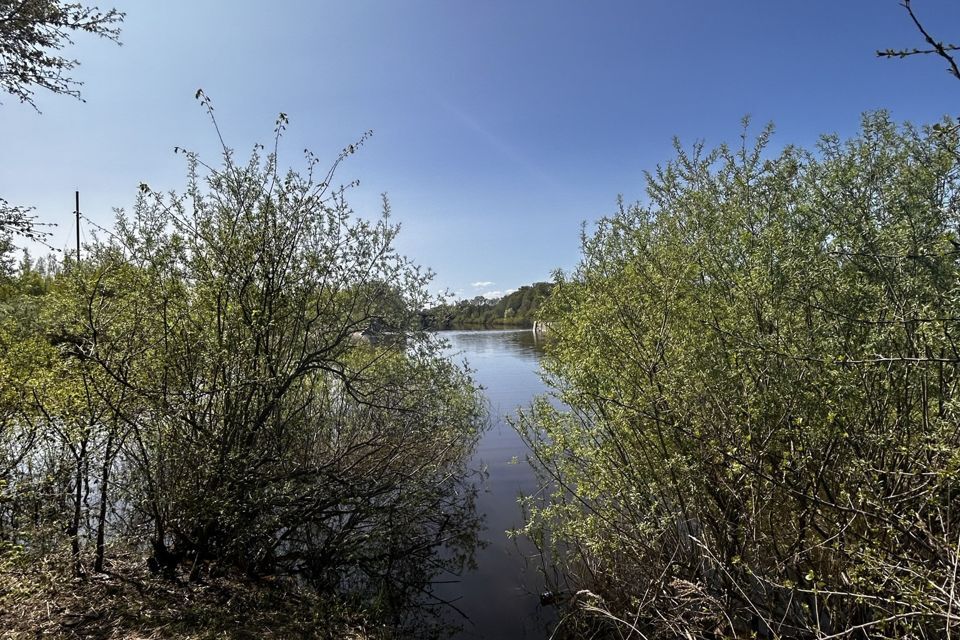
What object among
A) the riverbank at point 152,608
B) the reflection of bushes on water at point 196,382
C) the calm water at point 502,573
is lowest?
the calm water at point 502,573

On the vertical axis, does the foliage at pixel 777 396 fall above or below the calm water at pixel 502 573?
above

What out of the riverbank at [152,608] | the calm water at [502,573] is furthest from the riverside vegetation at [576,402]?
the calm water at [502,573]

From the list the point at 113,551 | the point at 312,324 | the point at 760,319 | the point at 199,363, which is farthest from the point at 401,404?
the point at 760,319

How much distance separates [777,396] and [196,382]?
5769 millimetres

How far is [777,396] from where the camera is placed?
3.63 m

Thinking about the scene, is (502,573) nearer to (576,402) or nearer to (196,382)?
(576,402)

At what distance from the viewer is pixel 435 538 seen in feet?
28.3

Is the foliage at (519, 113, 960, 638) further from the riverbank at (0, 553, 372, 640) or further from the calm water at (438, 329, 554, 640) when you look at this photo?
the riverbank at (0, 553, 372, 640)

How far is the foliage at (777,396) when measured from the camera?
3117mm

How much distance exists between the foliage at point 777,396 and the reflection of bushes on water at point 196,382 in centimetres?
265

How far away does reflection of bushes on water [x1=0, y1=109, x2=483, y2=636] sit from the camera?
479cm

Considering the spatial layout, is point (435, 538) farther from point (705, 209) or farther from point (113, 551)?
point (705, 209)

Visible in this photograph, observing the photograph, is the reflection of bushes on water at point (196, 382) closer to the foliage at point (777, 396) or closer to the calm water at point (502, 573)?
the calm water at point (502, 573)

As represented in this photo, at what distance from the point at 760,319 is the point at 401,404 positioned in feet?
15.0
